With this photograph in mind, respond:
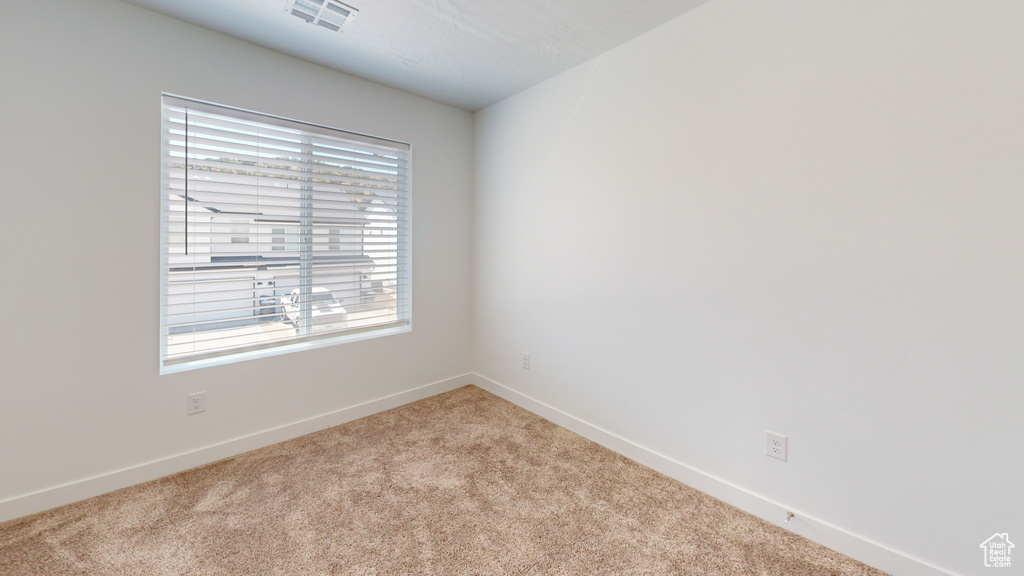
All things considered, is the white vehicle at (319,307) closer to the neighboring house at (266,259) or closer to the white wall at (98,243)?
the neighboring house at (266,259)

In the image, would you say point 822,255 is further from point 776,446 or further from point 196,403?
point 196,403

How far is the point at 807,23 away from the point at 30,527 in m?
3.94

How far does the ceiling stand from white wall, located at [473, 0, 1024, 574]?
0.66ft

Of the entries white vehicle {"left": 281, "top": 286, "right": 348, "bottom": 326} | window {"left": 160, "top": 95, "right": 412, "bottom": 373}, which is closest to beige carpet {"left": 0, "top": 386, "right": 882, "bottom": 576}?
window {"left": 160, "top": 95, "right": 412, "bottom": 373}

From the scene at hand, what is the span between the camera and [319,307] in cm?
269

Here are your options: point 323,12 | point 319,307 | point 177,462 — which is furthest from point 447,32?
point 177,462

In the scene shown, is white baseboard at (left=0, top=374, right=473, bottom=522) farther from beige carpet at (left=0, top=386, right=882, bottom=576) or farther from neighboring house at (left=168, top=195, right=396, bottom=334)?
neighboring house at (left=168, top=195, right=396, bottom=334)

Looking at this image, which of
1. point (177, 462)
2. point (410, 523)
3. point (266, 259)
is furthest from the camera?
point (266, 259)

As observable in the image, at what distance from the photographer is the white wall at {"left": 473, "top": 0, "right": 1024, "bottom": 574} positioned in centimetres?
128

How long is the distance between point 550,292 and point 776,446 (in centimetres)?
154

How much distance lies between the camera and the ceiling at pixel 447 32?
6.19 ft

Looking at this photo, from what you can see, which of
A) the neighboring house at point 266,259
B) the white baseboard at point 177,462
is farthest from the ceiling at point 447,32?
the white baseboard at point 177,462

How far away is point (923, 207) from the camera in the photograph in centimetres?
137

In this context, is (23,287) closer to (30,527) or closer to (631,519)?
(30,527)
